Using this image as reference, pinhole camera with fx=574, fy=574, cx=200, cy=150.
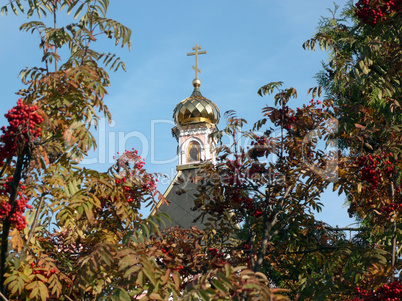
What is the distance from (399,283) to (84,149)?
11.0 ft

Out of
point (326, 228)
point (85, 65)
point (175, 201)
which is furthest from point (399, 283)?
point (175, 201)

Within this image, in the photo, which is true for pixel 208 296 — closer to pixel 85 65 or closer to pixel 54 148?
pixel 54 148

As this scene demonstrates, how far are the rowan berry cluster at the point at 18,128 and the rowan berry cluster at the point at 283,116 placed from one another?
3.72 metres

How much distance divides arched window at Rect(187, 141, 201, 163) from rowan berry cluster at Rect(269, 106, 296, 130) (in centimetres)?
2152

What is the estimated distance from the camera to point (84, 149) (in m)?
5.21

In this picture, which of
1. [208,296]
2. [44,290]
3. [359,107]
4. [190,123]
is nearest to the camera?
[208,296]

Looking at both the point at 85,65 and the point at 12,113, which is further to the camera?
the point at 85,65

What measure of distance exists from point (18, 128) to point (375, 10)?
14.5ft

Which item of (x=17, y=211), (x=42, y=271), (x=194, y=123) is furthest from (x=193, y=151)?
(x=17, y=211)

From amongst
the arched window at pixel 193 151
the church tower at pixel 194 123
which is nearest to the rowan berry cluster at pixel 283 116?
the church tower at pixel 194 123

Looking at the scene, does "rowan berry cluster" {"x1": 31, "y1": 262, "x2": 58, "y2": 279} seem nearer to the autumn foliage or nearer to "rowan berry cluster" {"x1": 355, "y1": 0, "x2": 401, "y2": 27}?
the autumn foliage

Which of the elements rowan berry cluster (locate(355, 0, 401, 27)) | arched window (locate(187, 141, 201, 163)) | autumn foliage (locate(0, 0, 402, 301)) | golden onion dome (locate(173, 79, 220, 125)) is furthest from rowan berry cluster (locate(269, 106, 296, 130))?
arched window (locate(187, 141, 201, 163))

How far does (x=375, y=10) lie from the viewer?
6.73 m

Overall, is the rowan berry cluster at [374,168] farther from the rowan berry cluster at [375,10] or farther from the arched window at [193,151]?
the arched window at [193,151]
